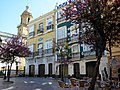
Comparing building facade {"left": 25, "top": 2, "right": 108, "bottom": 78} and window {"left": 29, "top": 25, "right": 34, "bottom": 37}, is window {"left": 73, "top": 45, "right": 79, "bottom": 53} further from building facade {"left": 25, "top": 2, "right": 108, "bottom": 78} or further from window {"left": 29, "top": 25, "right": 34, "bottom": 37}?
window {"left": 29, "top": 25, "right": 34, "bottom": 37}

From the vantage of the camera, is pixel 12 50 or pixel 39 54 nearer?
pixel 12 50

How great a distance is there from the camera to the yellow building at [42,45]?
35125 millimetres

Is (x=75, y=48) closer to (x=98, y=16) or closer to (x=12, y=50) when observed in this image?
(x=12, y=50)

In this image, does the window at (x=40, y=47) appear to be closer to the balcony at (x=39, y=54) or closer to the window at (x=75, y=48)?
the balcony at (x=39, y=54)

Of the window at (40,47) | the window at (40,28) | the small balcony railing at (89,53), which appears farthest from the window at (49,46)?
the small balcony railing at (89,53)

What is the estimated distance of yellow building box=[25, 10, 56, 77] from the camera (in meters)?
35.1

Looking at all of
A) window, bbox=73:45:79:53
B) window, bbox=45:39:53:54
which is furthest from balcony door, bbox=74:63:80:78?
window, bbox=45:39:53:54

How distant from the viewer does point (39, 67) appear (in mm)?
37750

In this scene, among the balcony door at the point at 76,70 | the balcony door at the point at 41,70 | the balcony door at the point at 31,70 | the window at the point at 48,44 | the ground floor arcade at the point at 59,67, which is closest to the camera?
the ground floor arcade at the point at 59,67

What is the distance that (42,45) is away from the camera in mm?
37312

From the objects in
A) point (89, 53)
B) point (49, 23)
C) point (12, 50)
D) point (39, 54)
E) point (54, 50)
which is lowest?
point (89, 53)

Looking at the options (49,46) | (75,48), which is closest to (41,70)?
(49,46)

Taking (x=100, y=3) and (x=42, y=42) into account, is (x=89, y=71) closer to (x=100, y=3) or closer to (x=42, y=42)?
(x=42, y=42)

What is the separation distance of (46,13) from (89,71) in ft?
45.3
